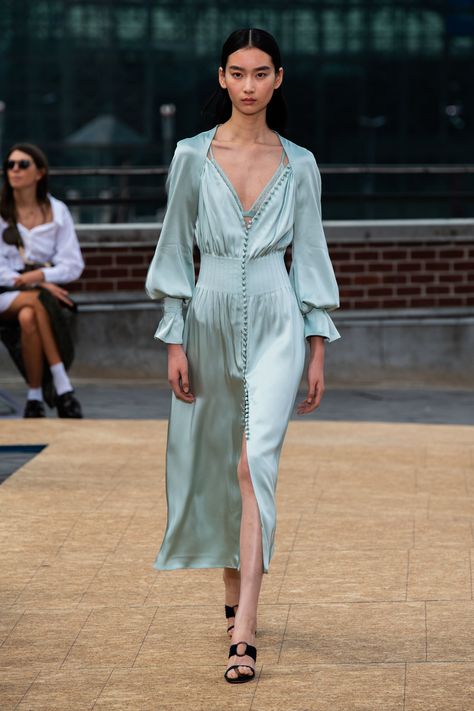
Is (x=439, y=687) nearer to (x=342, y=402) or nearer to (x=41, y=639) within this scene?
(x=41, y=639)

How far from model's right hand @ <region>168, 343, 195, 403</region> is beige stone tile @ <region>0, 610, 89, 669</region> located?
2.91 ft

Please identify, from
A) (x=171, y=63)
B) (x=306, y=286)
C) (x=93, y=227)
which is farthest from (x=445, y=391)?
(x=171, y=63)

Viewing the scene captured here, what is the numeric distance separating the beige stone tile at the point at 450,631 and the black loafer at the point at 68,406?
567 cm

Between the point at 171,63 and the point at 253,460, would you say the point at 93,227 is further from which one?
the point at 171,63

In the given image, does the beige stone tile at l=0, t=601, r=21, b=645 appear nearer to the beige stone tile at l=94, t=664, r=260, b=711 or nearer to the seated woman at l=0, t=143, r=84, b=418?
the beige stone tile at l=94, t=664, r=260, b=711

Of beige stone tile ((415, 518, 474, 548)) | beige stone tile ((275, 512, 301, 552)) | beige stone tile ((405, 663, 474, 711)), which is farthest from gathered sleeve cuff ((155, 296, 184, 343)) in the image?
beige stone tile ((415, 518, 474, 548))

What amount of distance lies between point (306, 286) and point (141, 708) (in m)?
1.50

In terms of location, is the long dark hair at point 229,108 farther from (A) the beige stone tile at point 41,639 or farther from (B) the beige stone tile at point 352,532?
(B) the beige stone tile at point 352,532

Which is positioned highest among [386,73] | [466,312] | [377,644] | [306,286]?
[306,286]

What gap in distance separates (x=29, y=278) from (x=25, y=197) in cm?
57

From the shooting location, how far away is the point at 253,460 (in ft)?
17.8

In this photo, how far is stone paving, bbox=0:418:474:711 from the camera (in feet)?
16.9

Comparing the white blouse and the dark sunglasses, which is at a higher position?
the dark sunglasses

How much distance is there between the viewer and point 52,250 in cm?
1195
